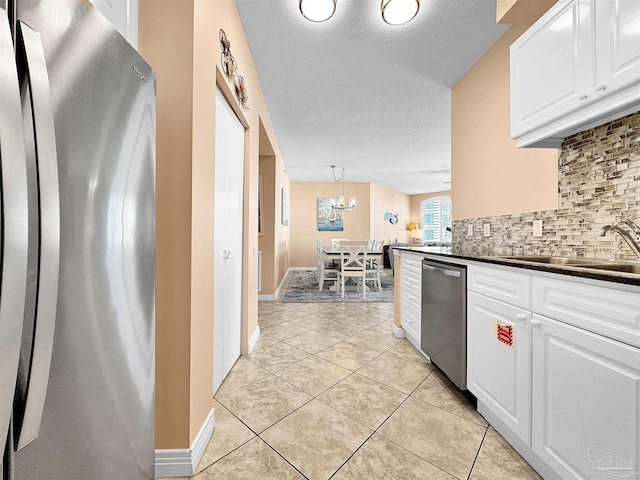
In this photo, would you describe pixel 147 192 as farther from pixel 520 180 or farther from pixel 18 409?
pixel 520 180

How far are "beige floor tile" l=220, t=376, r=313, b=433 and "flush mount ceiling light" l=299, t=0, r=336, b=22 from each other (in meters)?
2.39

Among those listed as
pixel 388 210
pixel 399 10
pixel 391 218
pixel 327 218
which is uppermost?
pixel 399 10

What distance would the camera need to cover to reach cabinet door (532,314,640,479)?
834mm

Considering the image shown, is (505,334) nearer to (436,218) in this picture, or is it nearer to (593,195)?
(593,195)

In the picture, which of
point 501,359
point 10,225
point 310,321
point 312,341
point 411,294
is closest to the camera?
point 10,225

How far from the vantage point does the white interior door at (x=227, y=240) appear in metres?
1.77

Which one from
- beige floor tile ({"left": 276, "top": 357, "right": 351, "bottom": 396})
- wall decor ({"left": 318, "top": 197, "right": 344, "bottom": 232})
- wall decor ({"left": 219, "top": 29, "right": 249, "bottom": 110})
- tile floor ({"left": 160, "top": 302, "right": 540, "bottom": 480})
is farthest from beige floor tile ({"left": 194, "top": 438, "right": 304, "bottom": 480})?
wall decor ({"left": 318, "top": 197, "right": 344, "bottom": 232})

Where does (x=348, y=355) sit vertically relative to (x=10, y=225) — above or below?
below

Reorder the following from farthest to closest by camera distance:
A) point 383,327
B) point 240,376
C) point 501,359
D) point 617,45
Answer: point 383,327 → point 240,376 → point 501,359 → point 617,45

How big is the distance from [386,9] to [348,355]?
2510mm

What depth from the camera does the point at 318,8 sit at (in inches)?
66.1

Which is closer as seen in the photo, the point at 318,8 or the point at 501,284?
the point at 501,284

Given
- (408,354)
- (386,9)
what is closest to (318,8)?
(386,9)

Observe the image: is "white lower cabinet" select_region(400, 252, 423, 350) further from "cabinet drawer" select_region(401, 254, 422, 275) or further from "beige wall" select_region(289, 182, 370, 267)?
"beige wall" select_region(289, 182, 370, 267)
